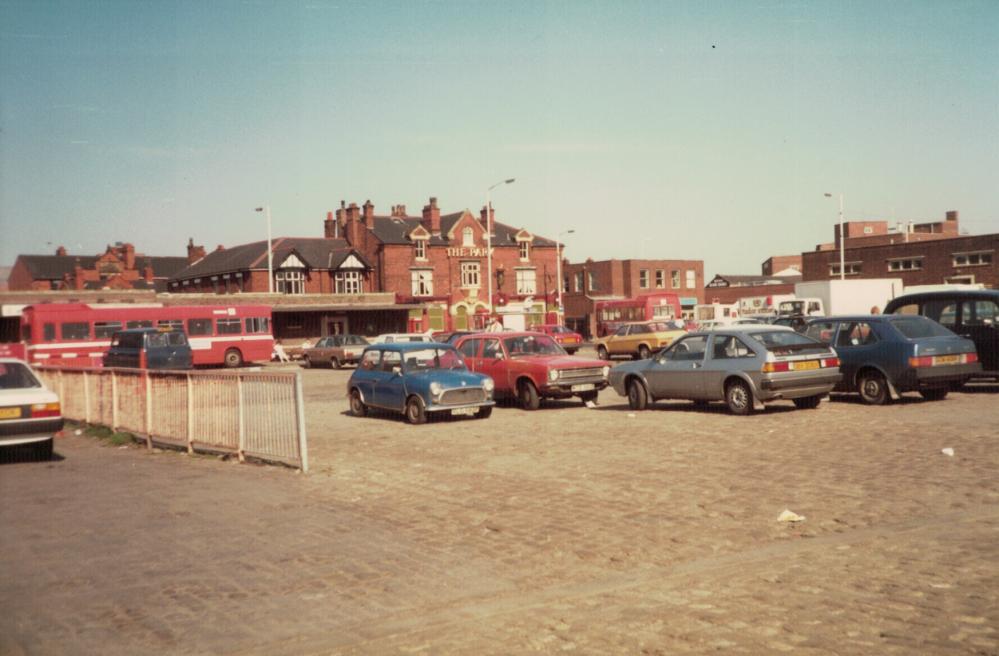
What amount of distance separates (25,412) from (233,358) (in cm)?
3060

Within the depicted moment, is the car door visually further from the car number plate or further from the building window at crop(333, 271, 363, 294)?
the building window at crop(333, 271, 363, 294)

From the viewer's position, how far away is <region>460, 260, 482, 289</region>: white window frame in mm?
73250

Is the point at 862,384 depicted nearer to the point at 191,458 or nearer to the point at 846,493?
the point at 846,493

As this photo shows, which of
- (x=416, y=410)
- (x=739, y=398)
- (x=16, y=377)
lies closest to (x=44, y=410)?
(x=16, y=377)

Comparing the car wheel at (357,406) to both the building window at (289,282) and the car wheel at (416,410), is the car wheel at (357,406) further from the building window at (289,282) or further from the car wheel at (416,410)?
the building window at (289,282)

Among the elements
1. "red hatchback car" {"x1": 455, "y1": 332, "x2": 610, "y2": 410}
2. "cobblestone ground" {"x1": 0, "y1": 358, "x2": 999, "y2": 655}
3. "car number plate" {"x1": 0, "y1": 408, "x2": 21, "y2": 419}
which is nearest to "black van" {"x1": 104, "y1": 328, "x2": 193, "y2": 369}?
"red hatchback car" {"x1": 455, "y1": 332, "x2": 610, "y2": 410}

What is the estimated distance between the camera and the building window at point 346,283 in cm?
6962

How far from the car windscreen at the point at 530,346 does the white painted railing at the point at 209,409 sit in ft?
25.1

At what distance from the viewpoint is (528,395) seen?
62.5ft

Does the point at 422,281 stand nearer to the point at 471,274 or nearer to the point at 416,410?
the point at 471,274

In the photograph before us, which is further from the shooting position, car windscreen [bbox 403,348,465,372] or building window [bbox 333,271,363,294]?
building window [bbox 333,271,363,294]

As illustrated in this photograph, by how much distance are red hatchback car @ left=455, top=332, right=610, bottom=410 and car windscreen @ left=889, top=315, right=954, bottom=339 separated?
5930mm

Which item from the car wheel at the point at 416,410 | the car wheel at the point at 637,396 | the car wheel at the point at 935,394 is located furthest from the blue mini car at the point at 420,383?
the car wheel at the point at 935,394

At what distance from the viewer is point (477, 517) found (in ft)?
28.6
